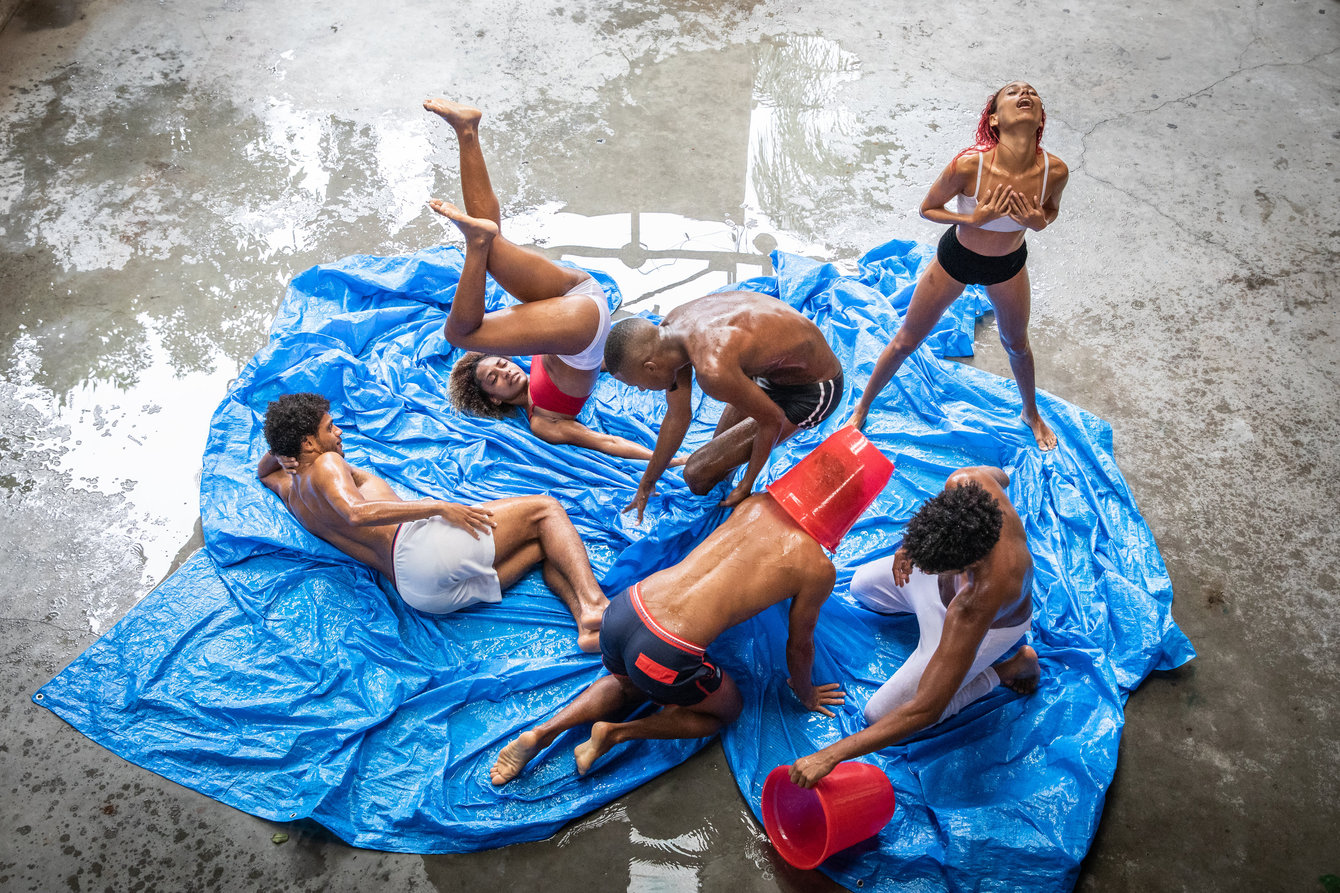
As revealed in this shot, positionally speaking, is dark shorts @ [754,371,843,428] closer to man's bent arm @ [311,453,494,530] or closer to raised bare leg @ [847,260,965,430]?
raised bare leg @ [847,260,965,430]

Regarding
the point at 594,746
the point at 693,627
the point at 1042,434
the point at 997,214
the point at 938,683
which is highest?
the point at 997,214

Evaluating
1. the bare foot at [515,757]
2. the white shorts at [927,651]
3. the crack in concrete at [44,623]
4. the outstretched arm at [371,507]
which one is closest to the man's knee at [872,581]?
the white shorts at [927,651]

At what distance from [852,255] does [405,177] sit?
2914mm

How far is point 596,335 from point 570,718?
1.65 metres

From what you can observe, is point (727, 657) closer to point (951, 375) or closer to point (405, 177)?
point (951, 375)

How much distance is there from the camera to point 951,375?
14.8 ft

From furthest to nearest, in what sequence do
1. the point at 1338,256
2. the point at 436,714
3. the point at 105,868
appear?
1. the point at 1338,256
2. the point at 436,714
3. the point at 105,868

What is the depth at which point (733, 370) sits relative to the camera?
3238 mm

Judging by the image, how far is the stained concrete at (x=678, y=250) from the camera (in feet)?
10.3

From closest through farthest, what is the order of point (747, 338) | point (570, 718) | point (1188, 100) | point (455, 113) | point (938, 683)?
1. point (938, 683)
2. point (570, 718)
3. point (747, 338)
4. point (455, 113)
5. point (1188, 100)

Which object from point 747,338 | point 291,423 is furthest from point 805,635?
point 291,423

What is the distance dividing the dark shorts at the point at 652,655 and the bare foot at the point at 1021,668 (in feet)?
3.71

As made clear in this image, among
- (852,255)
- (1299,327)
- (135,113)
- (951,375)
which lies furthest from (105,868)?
(1299,327)

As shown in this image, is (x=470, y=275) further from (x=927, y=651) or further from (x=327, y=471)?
(x=927, y=651)
